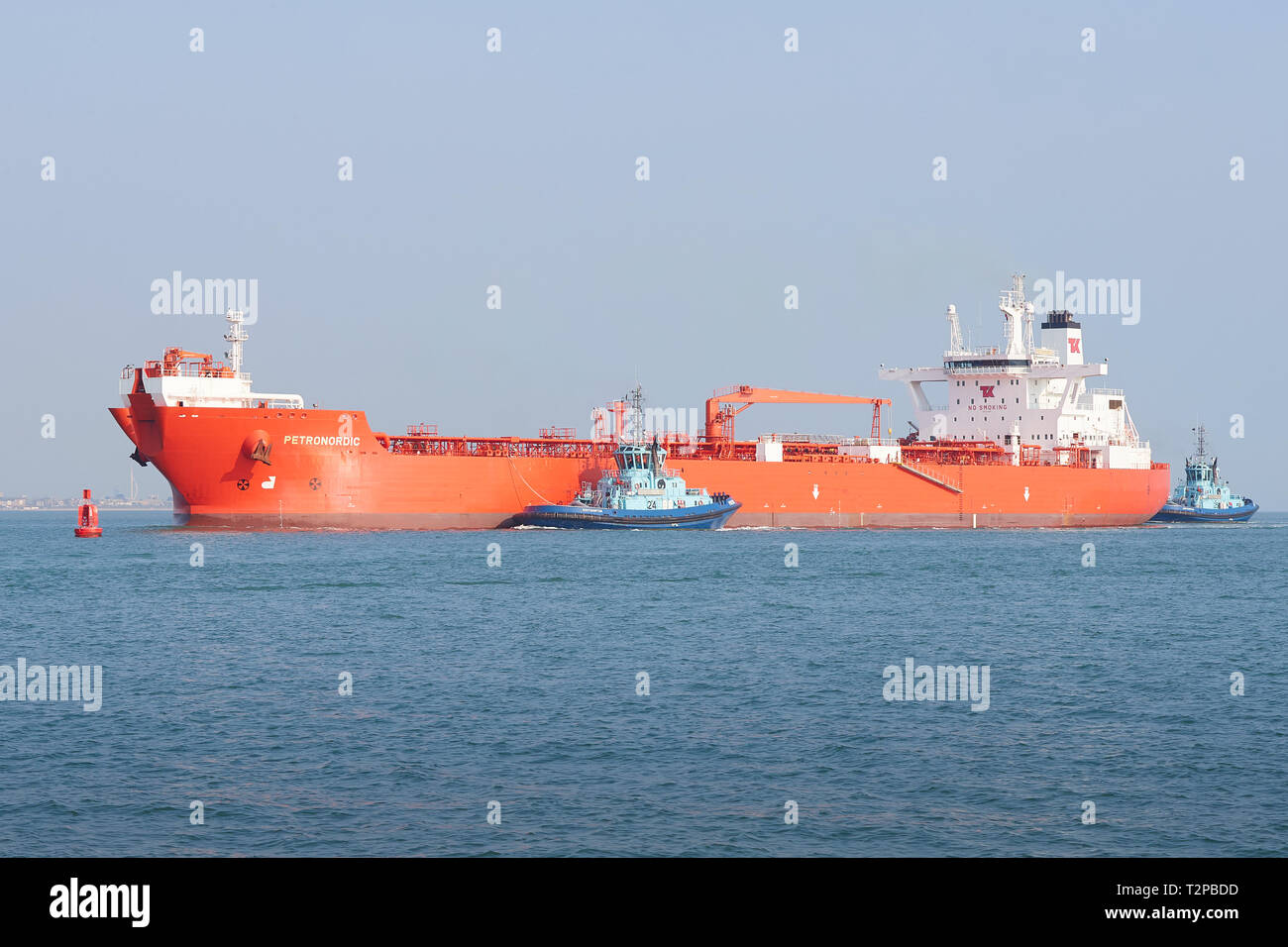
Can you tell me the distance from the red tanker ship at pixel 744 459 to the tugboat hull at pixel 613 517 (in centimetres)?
147

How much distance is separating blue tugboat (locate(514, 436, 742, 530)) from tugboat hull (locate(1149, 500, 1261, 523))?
38.7 metres

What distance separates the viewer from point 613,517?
53875mm

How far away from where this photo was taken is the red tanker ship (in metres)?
48.7

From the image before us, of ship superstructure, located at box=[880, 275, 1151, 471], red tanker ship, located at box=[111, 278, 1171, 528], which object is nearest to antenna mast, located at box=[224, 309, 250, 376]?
red tanker ship, located at box=[111, 278, 1171, 528]

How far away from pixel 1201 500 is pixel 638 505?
46885 millimetres

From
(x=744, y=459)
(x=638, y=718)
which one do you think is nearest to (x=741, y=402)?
(x=744, y=459)

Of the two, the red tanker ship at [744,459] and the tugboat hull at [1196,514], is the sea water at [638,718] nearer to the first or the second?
the red tanker ship at [744,459]

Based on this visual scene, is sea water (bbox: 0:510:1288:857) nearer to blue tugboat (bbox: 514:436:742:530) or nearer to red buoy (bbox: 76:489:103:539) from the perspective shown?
blue tugboat (bbox: 514:436:742:530)

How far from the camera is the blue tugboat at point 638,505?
53.9 meters

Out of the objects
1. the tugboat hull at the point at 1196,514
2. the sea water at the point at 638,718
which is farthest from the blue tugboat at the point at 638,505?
the tugboat hull at the point at 1196,514

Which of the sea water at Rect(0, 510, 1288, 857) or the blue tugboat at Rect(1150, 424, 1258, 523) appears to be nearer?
the sea water at Rect(0, 510, 1288, 857)

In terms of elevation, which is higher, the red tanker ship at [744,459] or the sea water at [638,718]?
the red tanker ship at [744,459]
